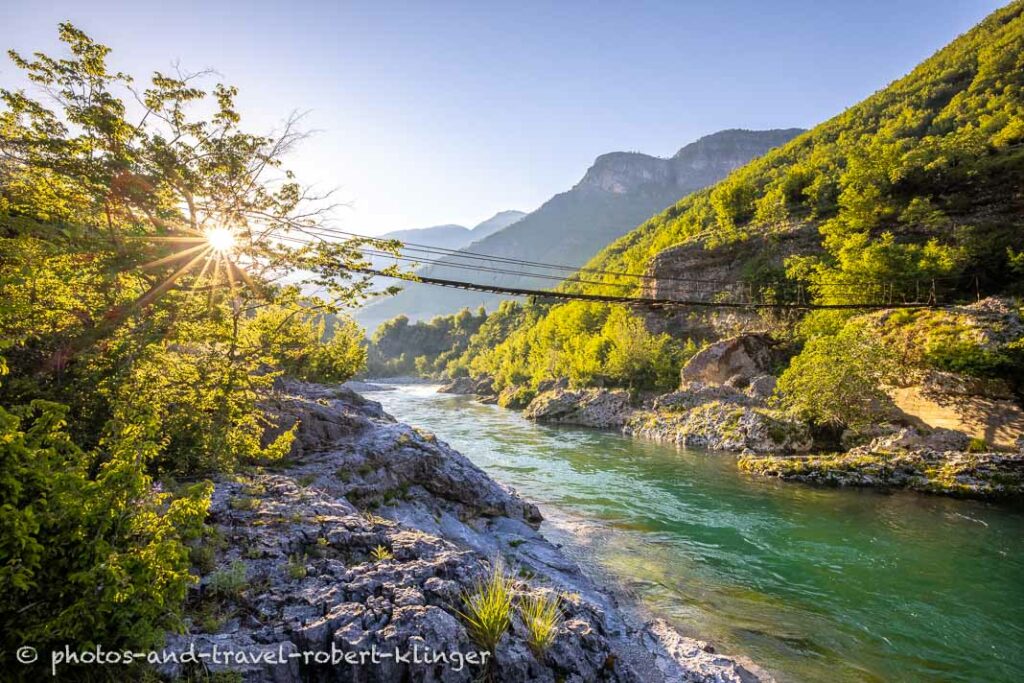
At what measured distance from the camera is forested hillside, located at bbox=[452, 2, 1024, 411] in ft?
104

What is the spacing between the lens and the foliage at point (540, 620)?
5.59m

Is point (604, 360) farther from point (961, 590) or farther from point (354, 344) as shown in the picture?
point (961, 590)

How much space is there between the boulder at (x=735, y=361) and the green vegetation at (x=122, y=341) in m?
35.9

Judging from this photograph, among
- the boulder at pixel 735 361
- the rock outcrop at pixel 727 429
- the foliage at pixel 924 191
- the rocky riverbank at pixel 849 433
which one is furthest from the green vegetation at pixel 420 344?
the rock outcrop at pixel 727 429

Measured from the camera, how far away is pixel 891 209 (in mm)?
38000

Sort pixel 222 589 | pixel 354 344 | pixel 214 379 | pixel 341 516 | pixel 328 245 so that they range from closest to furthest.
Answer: pixel 222 589
pixel 341 516
pixel 214 379
pixel 328 245
pixel 354 344

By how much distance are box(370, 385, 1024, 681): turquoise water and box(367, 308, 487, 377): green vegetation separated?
400 ft

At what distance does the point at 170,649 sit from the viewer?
4.05 meters

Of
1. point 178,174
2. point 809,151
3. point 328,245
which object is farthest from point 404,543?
point 809,151

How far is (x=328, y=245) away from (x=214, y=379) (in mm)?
3637

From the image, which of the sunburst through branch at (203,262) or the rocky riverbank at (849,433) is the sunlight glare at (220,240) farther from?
the rocky riverbank at (849,433)

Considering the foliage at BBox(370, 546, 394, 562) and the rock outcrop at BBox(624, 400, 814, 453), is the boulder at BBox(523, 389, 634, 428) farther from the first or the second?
the foliage at BBox(370, 546, 394, 562)

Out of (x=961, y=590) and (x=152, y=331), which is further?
(x=961, y=590)

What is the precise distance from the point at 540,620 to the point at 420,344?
159542 mm
